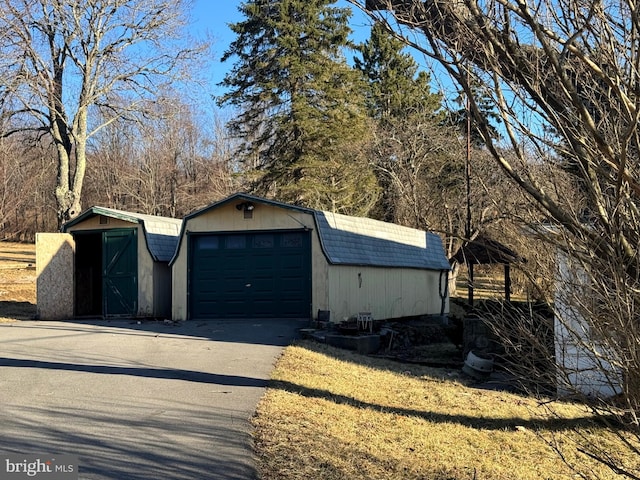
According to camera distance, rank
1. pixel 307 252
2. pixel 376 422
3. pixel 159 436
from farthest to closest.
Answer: pixel 307 252 < pixel 376 422 < pixel 159 436

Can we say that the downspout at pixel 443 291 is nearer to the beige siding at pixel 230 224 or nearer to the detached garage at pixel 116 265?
the beige siding at pixel 230 224

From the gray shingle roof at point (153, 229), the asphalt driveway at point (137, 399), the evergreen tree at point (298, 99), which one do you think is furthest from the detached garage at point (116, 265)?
the evergreen tree at point (298, 99)

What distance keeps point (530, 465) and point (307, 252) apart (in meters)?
9.68

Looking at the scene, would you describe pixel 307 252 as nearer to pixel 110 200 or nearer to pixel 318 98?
pixel 318 98

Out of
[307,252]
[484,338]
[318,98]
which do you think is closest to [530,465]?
[484,338]

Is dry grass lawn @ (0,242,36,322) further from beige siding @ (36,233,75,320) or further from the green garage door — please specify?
the green garage door

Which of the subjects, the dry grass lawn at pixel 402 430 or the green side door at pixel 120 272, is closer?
the dry grass lawn at pixel 402 430

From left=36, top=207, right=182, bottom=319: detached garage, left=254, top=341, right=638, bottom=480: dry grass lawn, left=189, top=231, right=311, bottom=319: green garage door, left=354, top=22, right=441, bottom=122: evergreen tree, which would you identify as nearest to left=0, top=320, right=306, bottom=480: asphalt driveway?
left=254, top=341, right=638, bottom=480: dry grass lawn

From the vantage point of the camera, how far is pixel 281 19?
93.1ft

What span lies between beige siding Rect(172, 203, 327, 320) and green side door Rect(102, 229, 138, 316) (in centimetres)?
165

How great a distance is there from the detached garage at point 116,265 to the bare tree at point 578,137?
1412 cm

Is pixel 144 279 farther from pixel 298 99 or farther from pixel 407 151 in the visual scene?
pixel 407 151

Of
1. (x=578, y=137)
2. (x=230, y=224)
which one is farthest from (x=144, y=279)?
(x=578, y=137)

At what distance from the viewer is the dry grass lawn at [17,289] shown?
1898 centimetres
